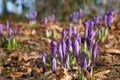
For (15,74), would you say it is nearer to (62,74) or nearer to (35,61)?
(35,61)

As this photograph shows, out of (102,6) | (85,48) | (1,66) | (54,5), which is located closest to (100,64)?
(85,48)

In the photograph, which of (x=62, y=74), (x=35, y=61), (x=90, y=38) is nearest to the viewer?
(x=62, y=74)

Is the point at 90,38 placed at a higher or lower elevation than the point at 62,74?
higher

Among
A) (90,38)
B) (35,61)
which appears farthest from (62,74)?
(35,61)

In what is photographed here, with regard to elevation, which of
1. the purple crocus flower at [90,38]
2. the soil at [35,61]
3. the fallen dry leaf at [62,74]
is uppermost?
the purple crocus flower at [90,38]

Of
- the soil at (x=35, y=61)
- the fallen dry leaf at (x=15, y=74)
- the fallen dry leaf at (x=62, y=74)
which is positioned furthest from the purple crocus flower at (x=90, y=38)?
the fallen dry leaf at (x=15, y=74)

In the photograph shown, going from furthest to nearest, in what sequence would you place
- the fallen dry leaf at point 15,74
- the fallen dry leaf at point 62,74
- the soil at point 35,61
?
1. the fallen dry leaf at point 15,74
2. the soil at point 35,61
3. the fallen dry leaf at point 62,74

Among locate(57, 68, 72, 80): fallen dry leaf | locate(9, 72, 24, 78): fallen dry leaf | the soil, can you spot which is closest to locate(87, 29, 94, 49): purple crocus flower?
the soil

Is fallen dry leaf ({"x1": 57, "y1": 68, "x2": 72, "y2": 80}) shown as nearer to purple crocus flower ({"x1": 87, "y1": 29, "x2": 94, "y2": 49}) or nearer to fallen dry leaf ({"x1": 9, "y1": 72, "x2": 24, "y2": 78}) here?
purple crocus flower ({"x1": 87, "y1": 29, "x2": 94, "y2": 49})

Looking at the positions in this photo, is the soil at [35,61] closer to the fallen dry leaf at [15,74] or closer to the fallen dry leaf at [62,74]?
the fallen dry leaf at [15,74]

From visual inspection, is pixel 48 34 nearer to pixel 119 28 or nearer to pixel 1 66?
pixel 119 28

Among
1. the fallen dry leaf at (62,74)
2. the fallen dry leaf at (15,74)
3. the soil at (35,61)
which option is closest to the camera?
the fallen dry leaf at (62,74)
